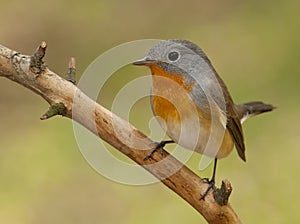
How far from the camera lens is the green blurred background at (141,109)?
5.38 m

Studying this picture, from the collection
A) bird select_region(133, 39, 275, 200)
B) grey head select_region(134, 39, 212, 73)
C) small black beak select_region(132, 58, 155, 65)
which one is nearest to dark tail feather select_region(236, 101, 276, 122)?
bird select_region(133, 39, 275, 200)

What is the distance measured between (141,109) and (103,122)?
148 inches

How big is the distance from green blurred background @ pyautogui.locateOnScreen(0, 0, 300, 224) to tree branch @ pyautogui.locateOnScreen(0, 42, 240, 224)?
2.18 m

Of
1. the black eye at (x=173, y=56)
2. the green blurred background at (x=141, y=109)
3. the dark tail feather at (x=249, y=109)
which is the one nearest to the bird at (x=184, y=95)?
the black eye at (x=173, y=56)

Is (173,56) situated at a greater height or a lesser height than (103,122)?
greater

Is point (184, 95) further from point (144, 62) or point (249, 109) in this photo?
point (249, 109)

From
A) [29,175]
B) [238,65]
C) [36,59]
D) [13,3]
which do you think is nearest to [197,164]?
[29,175]

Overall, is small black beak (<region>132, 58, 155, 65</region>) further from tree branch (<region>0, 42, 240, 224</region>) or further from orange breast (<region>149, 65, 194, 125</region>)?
tree branch (<region>0, 42, 240, 224</region>)

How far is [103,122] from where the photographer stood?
2.86 meters

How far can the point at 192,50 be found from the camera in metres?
3.02

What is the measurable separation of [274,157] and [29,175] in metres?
1.91

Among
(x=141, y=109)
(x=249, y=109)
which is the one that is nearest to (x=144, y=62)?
(x=249, y=109)

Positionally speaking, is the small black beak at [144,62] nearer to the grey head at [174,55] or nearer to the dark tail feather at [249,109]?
the grey head at [174,55]

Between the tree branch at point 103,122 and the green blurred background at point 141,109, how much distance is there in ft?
7.14
